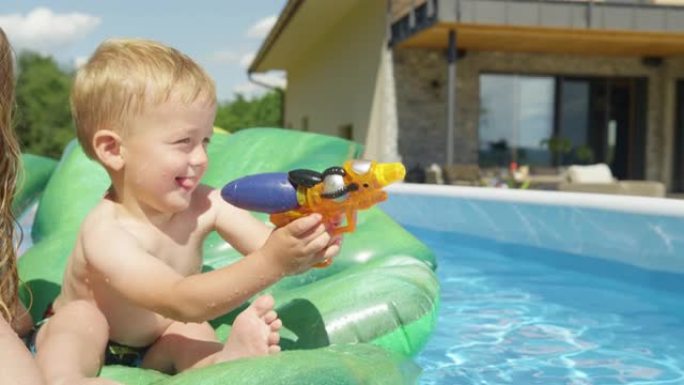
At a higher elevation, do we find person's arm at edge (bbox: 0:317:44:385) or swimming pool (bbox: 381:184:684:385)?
person's arm at edge (bbox: 0:317:44:385)

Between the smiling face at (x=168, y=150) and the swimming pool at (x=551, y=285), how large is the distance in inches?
37.3

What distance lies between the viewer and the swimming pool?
2.46 metres

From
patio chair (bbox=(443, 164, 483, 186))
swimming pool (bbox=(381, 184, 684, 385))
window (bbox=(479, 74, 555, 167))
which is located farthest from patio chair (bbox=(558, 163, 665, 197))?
swimming pool (bbox=(381, 184, 684, 385))

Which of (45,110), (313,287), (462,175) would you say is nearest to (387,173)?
(313,287)

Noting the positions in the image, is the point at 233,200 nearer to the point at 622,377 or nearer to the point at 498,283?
the point at 622,377

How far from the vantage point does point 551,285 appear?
417 cm

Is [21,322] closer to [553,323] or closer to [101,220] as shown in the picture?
[101,220]

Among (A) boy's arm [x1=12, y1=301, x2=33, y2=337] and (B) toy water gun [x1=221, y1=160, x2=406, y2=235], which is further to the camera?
(A) boy's arm [x1=12, y1=301, x2=33, y2=337]

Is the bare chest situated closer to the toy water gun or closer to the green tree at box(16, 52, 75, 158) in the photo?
the toy water gun

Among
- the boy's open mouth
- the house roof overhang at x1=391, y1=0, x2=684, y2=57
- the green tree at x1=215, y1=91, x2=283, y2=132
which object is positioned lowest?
the boy's open mouth

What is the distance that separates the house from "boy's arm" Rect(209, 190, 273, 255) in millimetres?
9604

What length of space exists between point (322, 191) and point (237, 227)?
1.75ft

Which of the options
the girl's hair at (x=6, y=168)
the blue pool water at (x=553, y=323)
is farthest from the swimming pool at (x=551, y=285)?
the girl's hair at (x=6, y=168)

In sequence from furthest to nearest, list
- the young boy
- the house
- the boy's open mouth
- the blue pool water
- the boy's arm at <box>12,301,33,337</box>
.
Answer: the house < the blue pool water < the boy's arm at <box>12,301,33,337</box> < the boy's open mouth < the young boy
